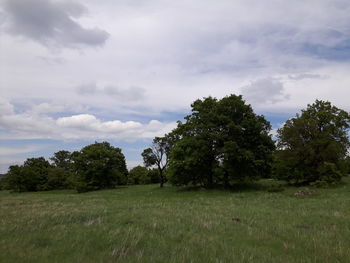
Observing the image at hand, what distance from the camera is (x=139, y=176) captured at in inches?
3059

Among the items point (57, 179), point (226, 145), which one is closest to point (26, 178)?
point (57, 179)

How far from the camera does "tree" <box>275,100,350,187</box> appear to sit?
1204 inches

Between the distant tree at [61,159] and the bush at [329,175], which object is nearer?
the bush at [329,175]

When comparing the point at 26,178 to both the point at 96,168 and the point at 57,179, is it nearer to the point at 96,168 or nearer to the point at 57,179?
the point at 57,179

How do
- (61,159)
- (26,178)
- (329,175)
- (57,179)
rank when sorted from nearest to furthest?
(329,175) → (26,178) → (57,179) → (61,159)

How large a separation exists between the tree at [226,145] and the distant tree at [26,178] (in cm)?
4908

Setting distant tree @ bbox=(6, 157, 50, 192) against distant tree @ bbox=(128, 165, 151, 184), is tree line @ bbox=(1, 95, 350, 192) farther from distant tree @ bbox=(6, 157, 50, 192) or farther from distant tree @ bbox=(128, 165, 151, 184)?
distant tree @ bbox=(6, 157, 50, 192)

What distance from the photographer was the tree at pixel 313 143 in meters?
30.6

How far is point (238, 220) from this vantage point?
9.98m

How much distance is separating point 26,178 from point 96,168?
25.4 metres

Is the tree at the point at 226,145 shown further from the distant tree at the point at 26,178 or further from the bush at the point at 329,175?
the distant tree at the point at 26,178

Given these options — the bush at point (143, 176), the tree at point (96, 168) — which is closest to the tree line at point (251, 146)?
the tree at point (96, 168)

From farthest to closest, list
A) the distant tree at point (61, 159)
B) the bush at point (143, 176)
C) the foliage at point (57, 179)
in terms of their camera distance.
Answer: the distant tree at point (61, 159) → the bush at point (143, 176) → the foliage at point (57, 179)

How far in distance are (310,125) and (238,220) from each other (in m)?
27.0
